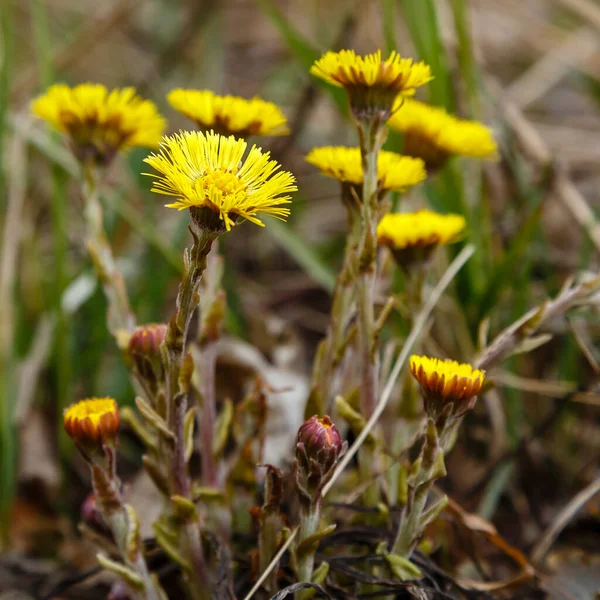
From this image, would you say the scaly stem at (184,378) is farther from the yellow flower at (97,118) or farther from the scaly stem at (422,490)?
the yellow flower at (97,118)

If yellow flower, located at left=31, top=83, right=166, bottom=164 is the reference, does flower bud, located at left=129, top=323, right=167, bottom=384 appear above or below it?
below

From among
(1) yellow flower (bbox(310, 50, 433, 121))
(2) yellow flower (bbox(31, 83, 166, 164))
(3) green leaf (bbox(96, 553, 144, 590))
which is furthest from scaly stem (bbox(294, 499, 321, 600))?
(2) yellow flower (bbox(31, 83, 166, 164))

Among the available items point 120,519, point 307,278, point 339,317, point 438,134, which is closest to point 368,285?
point 339,317

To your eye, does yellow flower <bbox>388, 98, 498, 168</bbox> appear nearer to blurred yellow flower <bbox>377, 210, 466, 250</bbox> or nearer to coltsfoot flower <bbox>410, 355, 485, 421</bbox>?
blurred yellow flower <bbox>377, 210, 466, 250</bbox>

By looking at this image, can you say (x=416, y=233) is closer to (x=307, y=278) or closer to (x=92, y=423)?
(x=92, y=423)

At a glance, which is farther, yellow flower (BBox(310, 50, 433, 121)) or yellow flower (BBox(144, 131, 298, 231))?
yellow flower (BBox(310, 50, 433, 121))

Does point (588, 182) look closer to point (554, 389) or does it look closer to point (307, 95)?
point (307, 95)

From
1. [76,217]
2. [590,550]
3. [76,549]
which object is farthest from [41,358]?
[590,550]
